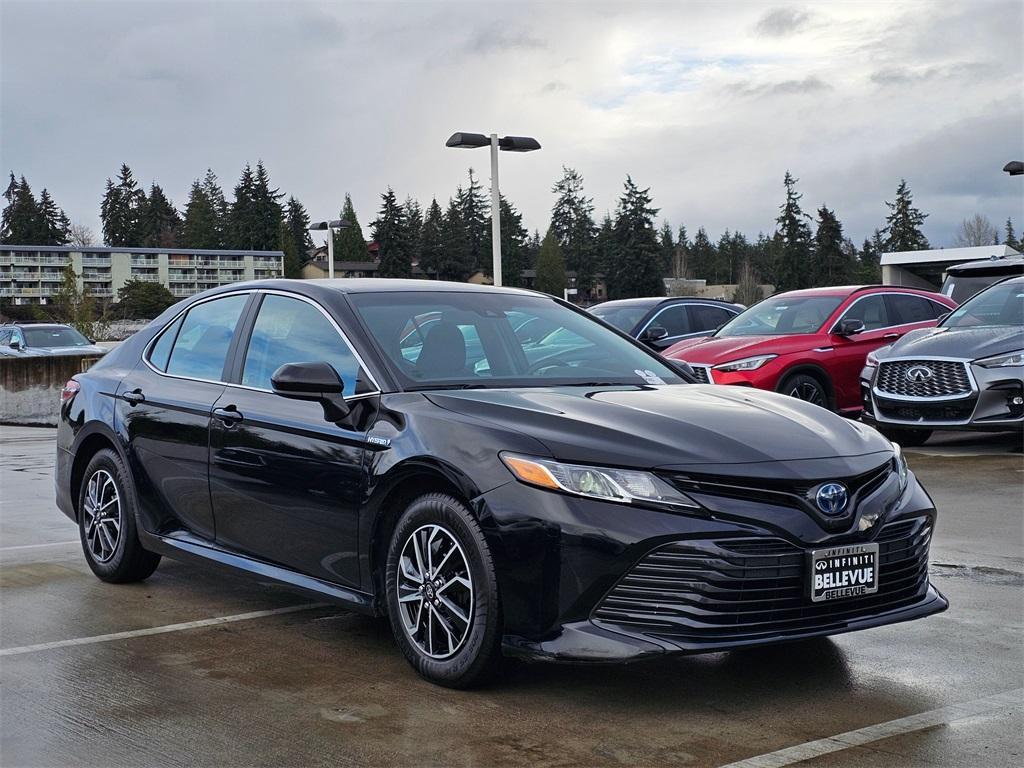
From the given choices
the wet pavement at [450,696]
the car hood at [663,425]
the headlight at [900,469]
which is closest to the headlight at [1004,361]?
the wet pavement at [450,696]

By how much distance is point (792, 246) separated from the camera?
11300cm

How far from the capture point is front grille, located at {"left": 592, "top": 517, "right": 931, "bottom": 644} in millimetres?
4281

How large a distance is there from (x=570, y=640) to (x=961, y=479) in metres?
6.91

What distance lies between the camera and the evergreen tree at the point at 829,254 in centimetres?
10800

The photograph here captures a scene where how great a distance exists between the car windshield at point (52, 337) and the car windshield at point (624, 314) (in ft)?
50.7

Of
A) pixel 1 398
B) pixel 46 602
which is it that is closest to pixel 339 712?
pixel 46 602

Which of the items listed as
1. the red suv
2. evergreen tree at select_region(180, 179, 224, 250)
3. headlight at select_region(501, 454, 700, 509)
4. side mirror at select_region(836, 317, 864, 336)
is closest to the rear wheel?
the red suv

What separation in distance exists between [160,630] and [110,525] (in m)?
1.22

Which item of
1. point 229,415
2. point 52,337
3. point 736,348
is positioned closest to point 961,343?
point 736,348

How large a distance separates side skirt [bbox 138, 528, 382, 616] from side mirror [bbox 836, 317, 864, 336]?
30.1ft

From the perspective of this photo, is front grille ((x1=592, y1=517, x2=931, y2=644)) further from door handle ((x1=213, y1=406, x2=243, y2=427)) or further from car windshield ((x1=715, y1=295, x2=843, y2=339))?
car windshield ((x1=715, y1=295, x2=843, y2=339))

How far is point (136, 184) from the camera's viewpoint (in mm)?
157125

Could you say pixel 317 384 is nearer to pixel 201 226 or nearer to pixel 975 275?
pixel 975 275

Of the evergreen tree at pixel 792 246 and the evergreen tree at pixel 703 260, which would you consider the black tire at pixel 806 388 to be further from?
the evergreen tree at pixel 703 260
